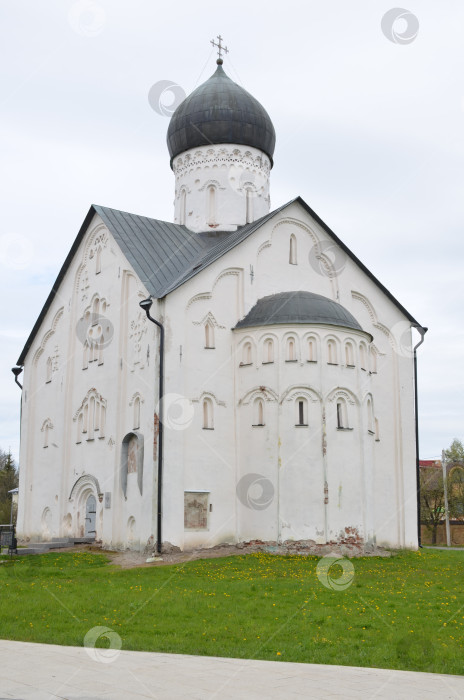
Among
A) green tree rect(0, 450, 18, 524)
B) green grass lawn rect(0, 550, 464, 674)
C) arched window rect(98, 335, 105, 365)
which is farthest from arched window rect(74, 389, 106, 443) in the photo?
green tree rect(0, 450, 18, 524)

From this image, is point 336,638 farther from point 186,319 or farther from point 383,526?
point 383,526

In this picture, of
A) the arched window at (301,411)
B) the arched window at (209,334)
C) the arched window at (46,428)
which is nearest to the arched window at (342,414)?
the arched window at (301,411)

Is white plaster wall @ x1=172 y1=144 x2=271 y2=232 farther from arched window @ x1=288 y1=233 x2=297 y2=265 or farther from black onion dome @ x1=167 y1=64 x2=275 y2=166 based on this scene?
arched window @ x1=288 y1=233 x2=297 y2=265

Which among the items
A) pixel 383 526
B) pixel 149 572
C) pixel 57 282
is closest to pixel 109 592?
pixel 149 572

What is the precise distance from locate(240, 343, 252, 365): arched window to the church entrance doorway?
21.3 feet

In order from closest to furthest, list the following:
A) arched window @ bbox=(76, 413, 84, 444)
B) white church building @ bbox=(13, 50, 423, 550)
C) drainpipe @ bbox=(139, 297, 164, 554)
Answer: drainpipe @ bbox=(139, 297, 164, 554), white church building @ bbox=(13, 50, 423, 550), arched window @ bbox=(76, 413, 84, 444)

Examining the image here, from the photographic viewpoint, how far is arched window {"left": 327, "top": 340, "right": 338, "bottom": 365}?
2080 centimetres

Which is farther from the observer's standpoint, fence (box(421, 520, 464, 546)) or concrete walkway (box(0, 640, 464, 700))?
fence (box(421, 520, 464, 546))

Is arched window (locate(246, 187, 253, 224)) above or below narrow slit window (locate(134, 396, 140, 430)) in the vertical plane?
above

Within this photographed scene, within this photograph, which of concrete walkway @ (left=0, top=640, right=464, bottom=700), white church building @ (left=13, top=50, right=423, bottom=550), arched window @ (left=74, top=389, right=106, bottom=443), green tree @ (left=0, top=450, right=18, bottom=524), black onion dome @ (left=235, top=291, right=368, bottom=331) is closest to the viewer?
concrete walkway @ (left=0, top=640, right=464, bottom=700)

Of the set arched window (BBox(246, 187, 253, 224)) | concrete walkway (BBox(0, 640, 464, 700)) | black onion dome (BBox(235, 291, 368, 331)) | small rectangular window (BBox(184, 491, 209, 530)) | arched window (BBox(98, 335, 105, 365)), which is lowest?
concrete walkway (BBox(0, 640, 464, 700))

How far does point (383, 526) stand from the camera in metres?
23.4

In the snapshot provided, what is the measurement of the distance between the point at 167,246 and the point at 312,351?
6.46m

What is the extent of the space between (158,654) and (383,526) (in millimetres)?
16660
